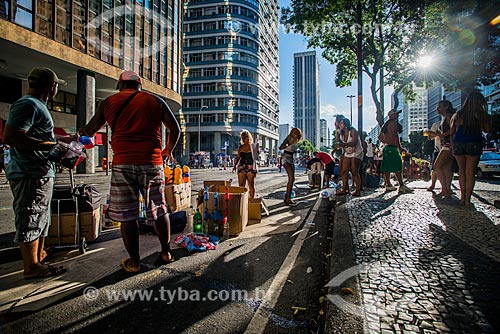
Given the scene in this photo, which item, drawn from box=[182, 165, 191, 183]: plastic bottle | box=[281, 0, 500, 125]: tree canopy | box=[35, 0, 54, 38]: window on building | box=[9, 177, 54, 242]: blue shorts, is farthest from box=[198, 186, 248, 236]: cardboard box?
box=[35, 0, 54, 38]: window on building

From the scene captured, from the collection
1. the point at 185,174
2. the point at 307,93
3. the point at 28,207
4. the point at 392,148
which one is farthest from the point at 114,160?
the point at 307,93

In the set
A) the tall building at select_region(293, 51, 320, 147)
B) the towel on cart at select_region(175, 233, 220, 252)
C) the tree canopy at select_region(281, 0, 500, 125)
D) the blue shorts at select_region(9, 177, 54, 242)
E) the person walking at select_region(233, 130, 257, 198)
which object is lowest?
the towel on cart at select_region(175, 233, 220, 252)

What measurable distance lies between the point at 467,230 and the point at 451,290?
7.01 feet

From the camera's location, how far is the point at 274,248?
11.5 feet

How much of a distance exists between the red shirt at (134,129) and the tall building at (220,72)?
2290 inches

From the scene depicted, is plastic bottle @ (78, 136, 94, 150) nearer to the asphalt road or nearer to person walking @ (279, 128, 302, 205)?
the asphalt road

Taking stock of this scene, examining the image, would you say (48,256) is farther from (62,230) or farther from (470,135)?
(470,135)

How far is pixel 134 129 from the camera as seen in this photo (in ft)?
9.06

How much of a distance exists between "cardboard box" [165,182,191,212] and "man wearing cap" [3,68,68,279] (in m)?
2.54

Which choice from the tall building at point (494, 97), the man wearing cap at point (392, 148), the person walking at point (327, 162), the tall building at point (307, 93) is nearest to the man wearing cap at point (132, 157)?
the man wearing cap at point (392, 148)

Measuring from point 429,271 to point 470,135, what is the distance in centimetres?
402

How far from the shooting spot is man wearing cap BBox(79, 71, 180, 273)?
8.98 ft

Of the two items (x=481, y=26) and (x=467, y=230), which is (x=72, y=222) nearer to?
(x=467, y=230)

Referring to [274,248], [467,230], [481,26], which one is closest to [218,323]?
[274,248]
